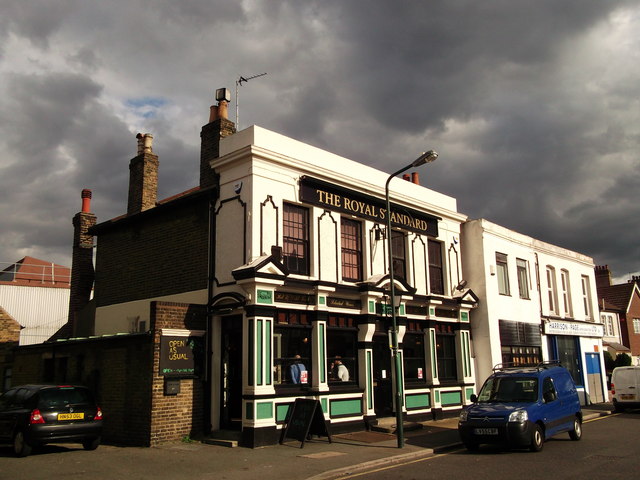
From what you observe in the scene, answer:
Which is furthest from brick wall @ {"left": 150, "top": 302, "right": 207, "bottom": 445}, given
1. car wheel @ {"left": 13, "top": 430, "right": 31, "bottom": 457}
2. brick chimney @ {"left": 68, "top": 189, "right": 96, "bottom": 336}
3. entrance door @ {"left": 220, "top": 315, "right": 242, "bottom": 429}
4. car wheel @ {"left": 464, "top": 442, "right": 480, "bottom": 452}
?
brick chimney @ {"left": 68, "top": 189, "right": 96, "bottom": 336}

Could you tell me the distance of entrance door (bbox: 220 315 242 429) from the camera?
14.9 metres

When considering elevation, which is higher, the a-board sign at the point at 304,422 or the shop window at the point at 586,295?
the shop window at the point at 586,295

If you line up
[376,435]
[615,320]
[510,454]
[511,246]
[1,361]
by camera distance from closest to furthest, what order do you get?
[510,454], [376,435], [1,361], [511,246], [615,320]

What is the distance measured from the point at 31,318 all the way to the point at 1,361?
1344cm

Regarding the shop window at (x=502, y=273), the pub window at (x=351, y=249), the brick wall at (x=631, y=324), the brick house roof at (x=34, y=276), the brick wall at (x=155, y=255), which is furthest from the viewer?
the brick wall at (x=631, y=324)

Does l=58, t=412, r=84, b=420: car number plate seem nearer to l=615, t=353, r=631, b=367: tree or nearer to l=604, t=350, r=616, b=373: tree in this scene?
l=615, t=353, r=631, b=367: tree

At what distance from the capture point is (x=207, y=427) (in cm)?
1464

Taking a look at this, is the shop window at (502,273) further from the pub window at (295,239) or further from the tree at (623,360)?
the tree at (623,360)

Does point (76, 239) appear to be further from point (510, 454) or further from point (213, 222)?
point (510, 454)

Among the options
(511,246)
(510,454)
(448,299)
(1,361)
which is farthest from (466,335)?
(1,361)

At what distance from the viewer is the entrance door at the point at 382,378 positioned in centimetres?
1792

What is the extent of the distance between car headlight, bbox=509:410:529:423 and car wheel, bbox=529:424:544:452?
1.21ft

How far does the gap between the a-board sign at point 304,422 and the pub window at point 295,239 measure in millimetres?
3634

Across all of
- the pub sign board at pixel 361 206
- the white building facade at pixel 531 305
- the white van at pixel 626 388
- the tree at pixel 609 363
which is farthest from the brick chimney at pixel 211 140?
the tree at pixel 609 363
